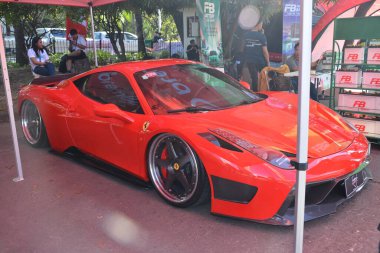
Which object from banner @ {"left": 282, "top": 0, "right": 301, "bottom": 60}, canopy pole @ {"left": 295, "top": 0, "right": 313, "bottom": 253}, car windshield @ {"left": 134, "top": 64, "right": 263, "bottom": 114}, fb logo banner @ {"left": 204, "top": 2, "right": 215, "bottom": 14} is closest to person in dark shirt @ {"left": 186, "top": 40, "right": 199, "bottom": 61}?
banner @ {"left": 282, "top": 0, "right": 301, "bottom": 60}

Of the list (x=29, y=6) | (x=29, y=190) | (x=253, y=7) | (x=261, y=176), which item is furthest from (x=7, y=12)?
(x=261, y=176)

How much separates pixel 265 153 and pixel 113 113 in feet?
4.99

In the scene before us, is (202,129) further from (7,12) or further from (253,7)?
(7,12)

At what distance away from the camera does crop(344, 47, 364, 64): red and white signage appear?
4973 millimetres

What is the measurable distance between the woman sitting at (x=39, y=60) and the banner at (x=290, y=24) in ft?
17.6

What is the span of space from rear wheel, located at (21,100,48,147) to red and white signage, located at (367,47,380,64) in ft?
14.0

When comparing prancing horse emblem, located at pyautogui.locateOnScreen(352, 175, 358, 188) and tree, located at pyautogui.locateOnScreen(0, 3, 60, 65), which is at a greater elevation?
tree, located at pyautogui.locateOnScreen(0, 3, 60, 65)

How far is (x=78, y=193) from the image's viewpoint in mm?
3771

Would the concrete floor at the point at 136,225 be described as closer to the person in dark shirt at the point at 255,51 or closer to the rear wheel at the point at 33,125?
the rear wheel at the point at 33,125

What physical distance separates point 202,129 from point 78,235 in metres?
1.27

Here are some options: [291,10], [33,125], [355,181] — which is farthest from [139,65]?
[291,10]

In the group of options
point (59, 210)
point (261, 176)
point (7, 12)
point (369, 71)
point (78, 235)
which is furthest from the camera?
point (7, 12)

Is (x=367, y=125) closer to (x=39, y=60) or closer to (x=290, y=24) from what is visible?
(x=290, y=24)

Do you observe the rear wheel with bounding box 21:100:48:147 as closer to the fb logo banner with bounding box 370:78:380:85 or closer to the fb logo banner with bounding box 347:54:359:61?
the fb logo banner with bounding box 347:54:359:61
